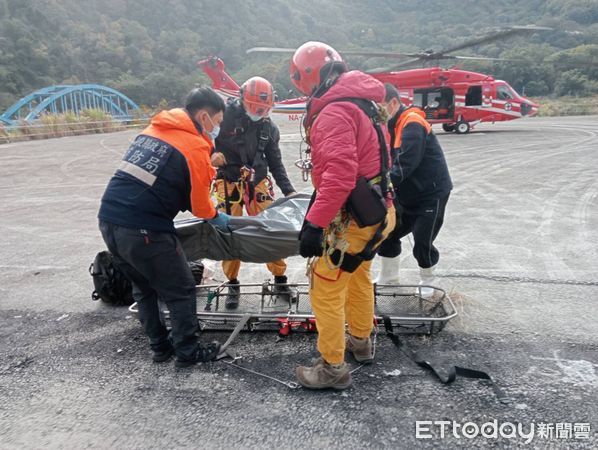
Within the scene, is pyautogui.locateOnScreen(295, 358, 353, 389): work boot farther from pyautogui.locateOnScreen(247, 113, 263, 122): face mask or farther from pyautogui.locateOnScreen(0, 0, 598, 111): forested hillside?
pyautogui.locateOnScreen(0, 0, 598, 111): forested hillside

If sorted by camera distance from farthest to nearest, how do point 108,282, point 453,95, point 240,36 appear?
point 240,36 < point 453,95 < point 108,282

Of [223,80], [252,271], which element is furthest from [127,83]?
[252,271]

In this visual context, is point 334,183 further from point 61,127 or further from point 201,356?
point 61,127

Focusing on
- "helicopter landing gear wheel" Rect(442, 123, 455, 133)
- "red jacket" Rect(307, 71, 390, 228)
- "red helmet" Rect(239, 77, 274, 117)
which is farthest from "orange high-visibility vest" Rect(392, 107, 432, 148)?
"helicopter landing gear wheel" Rect(442, 123, 455, 133)

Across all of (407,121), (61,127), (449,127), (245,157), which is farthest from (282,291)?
(61,127)

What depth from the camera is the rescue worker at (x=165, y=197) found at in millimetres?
2834

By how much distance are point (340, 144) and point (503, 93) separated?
2076 cm

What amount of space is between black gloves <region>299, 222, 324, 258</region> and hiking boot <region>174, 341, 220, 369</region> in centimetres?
119

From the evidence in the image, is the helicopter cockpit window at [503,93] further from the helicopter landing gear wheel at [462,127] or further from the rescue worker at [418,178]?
the rescue worker at [418,178]

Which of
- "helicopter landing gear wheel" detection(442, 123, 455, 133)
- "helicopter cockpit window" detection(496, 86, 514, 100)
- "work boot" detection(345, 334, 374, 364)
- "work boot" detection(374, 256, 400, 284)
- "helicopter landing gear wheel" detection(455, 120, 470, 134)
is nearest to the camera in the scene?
"work boot" detection(345, 334, 374, 364)

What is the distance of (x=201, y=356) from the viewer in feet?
10.5

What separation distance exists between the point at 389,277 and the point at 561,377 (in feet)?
5.80

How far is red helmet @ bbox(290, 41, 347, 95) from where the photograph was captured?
271 centimetres

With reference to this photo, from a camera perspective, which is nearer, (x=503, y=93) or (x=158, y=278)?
(x=158, y=278)
